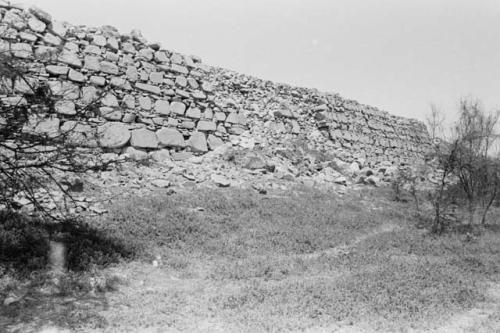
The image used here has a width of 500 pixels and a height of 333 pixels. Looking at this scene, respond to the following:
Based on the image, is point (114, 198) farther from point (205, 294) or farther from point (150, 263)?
point (205, 294)

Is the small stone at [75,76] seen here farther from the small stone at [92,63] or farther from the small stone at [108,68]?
the small stone at [108,68]

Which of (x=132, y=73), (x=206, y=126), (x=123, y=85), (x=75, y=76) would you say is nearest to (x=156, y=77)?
(x=132, y=73)

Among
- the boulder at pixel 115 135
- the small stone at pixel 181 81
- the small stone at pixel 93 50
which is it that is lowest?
the boulder at pixel 115 135

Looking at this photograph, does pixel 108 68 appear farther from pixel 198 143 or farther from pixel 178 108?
pixel 198 143

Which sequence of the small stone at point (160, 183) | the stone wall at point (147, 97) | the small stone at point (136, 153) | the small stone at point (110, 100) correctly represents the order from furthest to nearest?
1. the small stone at point (110, 100)
2. the small stone at point (136, 153)
3. the stone wall at point (147, 97)
4. the small stone at point (160, 183)

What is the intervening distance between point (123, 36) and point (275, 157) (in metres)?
7.46

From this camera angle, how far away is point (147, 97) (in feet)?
44.2

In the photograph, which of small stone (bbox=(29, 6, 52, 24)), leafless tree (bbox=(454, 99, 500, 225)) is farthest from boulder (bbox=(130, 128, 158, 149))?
leafless tree (bbox=(454, 99, 500, 225))

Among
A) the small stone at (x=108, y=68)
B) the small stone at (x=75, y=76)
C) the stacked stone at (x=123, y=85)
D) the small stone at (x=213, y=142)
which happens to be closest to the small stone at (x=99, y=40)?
the stacked stone at (x=123, y=85)

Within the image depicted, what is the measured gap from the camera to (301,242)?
30.7 ft

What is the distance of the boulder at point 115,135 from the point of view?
12.2 metres

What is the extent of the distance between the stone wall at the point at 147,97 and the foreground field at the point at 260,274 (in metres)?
3.14

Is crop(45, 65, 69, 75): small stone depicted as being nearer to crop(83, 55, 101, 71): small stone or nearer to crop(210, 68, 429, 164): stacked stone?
crop(83, 55, 101, 71): small stone

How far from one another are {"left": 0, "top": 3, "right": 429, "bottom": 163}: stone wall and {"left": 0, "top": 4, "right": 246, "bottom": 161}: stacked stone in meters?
0.03
